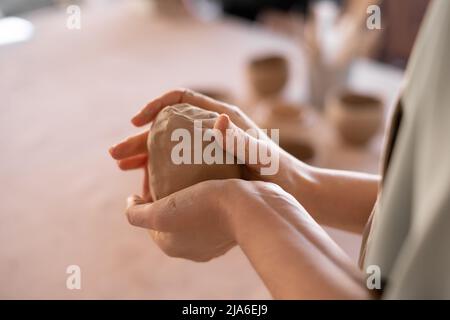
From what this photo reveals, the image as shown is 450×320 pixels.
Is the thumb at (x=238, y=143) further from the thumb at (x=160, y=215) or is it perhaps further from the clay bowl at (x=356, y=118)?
the clay bowl at (x=356, y=118)

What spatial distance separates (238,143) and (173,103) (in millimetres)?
126

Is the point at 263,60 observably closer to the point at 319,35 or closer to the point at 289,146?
the point at 319,35

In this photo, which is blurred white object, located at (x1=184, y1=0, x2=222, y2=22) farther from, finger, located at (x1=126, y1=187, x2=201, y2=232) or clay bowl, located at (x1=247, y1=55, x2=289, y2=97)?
finger, located at (x1=126, y1=187, x2=201, y2=232)

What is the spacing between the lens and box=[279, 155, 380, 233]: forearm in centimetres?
60

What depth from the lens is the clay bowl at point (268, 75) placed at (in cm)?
153

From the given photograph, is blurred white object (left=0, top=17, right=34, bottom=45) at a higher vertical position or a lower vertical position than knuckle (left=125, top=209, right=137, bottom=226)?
higher

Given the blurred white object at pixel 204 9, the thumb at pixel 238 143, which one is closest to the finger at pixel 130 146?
the thumb at pixel 238 143

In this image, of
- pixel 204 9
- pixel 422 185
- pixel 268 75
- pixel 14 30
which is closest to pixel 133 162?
pixel 422 185

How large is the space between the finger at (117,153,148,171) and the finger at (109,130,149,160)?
0.06 ft

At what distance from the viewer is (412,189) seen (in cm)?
38

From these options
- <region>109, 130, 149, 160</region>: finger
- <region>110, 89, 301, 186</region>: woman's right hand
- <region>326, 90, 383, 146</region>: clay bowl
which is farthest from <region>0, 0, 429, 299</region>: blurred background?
<region>109, 130, 149, 160</region>: finger

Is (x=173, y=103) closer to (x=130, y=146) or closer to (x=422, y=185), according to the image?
(x=130, y=146)
